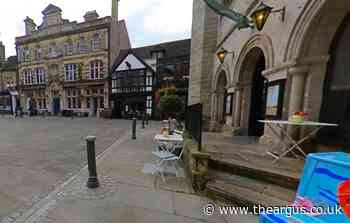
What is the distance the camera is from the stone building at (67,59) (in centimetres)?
2289

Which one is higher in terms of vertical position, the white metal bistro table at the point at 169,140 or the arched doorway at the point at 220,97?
the arched doorway at the point at 220,97

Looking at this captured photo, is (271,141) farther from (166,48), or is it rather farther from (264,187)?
(166,48)

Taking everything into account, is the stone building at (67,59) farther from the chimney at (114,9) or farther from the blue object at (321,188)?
the blue object at (321,188)

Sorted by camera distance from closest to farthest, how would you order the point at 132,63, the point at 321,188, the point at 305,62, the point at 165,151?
the point at 321,188
the point at 305,62
the point at 165,151
the point at 132,63

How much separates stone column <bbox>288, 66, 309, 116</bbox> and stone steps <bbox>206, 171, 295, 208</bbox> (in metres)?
1.92

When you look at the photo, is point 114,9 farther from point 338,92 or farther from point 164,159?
point 338,92

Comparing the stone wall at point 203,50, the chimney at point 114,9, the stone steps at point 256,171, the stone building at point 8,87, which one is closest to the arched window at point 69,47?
the chimney at point 114,9

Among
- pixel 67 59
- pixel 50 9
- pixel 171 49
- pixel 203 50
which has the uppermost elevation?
pixel 50 9

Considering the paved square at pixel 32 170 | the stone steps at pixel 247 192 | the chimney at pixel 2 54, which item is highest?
the chimney at pixel 2 54

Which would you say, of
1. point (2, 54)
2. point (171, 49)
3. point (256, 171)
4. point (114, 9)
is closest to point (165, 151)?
point (256, 171)

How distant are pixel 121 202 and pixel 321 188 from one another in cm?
264

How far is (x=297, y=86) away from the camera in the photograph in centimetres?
377

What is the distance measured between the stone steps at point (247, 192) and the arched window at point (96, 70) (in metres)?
23.2

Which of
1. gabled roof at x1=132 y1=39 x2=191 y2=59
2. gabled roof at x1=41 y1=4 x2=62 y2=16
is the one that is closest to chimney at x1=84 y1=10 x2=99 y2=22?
gabled roof at x1=41 y1=4 x2=62 y2=16
